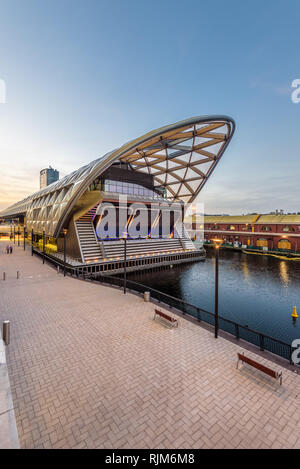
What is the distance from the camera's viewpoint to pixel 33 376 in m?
6.58

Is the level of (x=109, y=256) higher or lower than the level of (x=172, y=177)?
lower

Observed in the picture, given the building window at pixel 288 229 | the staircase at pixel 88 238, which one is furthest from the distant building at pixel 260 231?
the staircase at pixel 88 238

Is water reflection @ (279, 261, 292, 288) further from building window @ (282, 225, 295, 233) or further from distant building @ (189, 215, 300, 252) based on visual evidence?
building window @ (282, 225, 295, 233)

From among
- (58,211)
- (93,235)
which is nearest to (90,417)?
(93,235)

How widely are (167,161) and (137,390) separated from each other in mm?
39748

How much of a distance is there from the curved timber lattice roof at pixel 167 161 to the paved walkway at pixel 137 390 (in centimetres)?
2010

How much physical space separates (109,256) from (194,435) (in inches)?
992

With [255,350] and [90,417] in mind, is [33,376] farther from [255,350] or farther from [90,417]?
[255,350]

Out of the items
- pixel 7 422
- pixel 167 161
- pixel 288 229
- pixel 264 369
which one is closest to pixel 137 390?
pixel 7 422

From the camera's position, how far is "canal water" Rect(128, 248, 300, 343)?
47.0 ft

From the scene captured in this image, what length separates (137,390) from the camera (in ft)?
19.8
